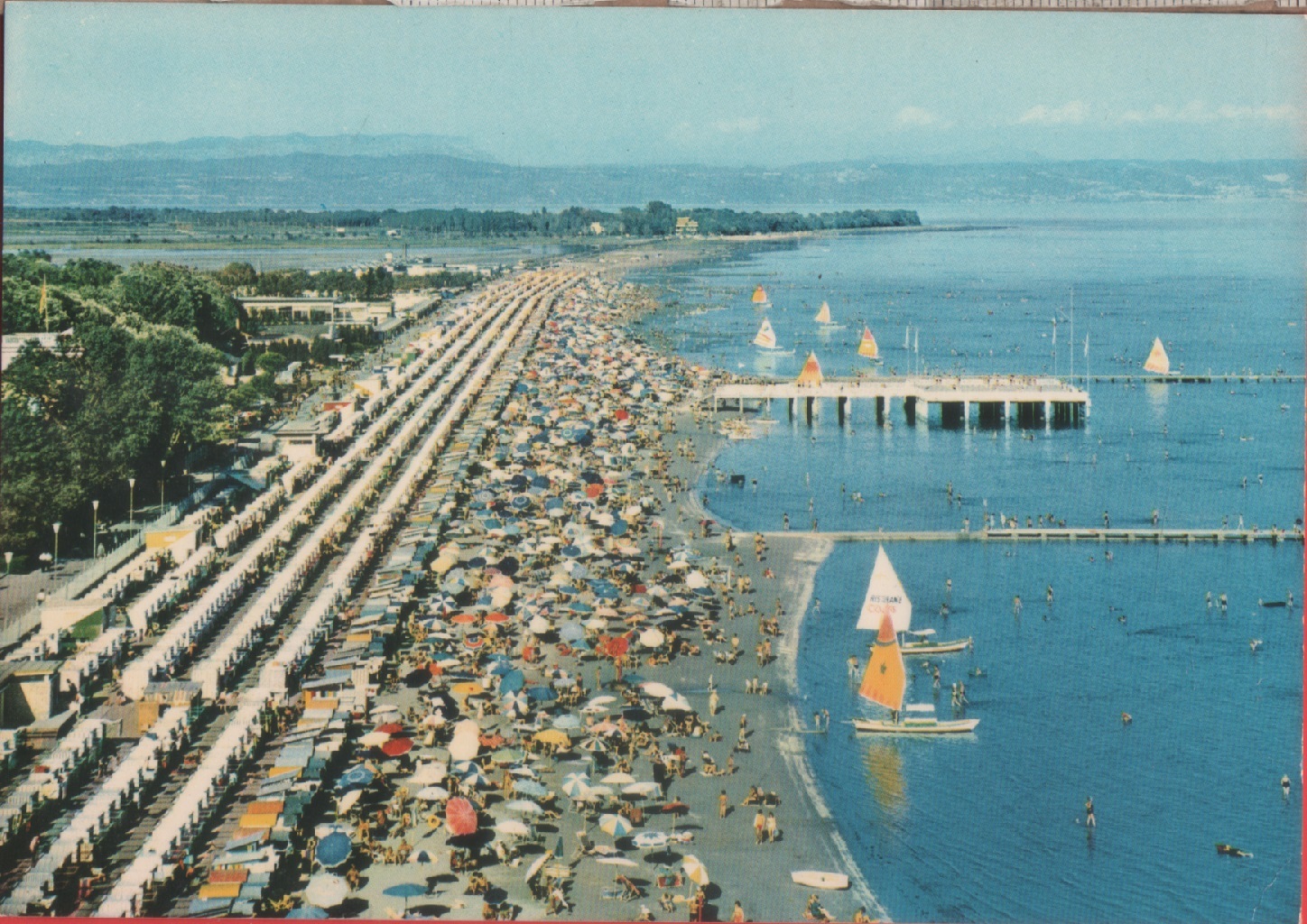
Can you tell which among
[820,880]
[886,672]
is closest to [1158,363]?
[886,672]

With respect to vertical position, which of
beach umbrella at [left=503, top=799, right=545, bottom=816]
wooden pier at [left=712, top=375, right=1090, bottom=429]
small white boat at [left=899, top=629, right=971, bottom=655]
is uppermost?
wooden pier at [left=712, top=375, right=1090, bottom=429]

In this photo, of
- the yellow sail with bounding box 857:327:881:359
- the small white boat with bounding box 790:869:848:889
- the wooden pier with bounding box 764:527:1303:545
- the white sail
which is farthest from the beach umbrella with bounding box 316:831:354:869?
the yellow sail with bounding box 857:327:881:359

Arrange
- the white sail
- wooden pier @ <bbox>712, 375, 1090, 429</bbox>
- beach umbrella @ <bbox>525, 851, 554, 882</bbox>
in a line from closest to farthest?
beach umbrella @ <bbox>525, 851, 554, 882</bbox>
the white sail
wooden pier @ <bbox>712, 375, 1090, 429</bbox>

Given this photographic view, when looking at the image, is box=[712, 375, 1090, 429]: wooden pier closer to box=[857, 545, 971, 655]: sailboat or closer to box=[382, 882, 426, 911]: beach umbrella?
box=[857, 545, 971, 655]: sailboat

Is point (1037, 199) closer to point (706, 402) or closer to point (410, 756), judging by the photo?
point (706, 402)

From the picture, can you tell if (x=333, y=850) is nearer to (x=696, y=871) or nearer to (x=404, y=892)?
(x=404, y=892)

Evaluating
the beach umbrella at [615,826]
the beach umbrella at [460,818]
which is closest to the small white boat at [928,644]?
the beach umbrella at [615,826]
